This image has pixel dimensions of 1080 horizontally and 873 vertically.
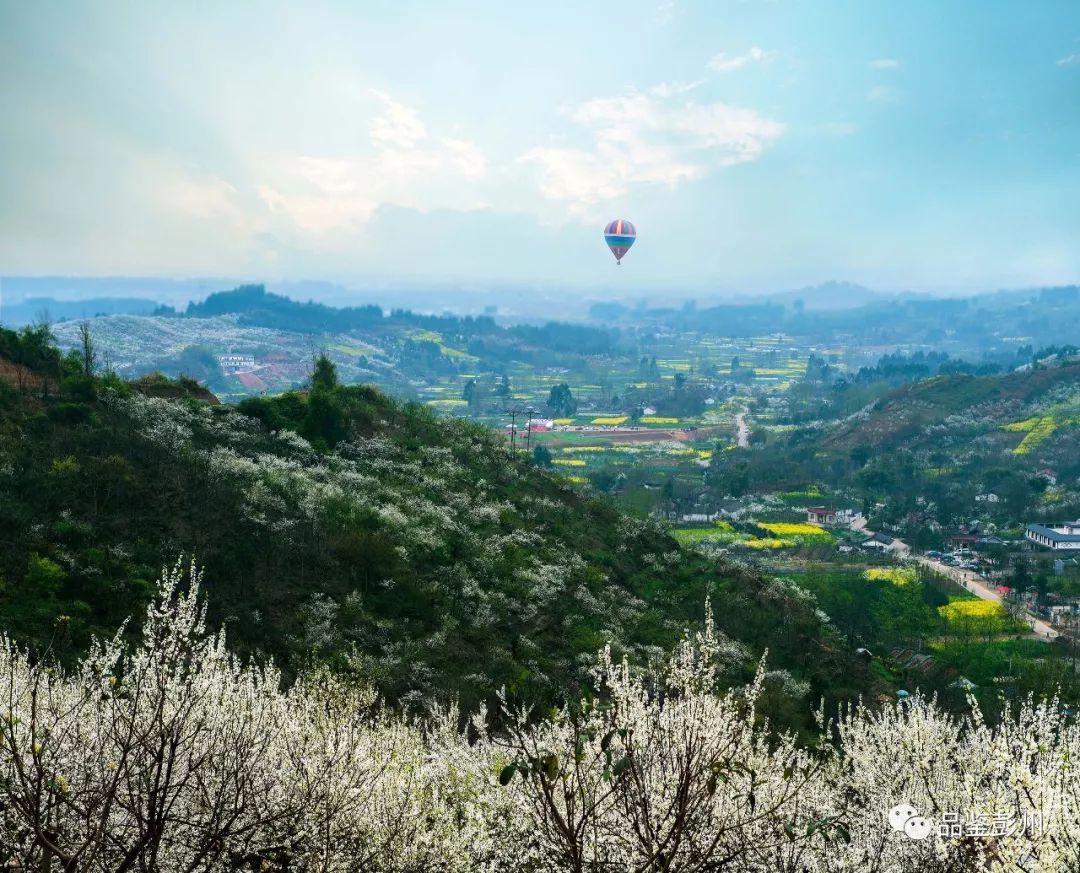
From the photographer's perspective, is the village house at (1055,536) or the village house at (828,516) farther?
the village house at (828,516)

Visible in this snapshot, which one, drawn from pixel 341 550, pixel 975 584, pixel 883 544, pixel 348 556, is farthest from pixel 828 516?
pixel 341 550

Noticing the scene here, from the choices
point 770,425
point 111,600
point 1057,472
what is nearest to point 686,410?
point 770,425

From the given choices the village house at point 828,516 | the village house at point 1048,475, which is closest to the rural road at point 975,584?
the village house at point 828,516

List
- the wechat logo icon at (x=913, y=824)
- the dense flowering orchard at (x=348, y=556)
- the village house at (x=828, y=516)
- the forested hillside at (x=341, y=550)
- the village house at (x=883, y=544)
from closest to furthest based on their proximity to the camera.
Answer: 1. the wechat logo icon at (x=913, y=824)
2. the dense flowering orchard at (x=348, y=556)
3. the forested hillside at (x=341, y=550)
4. the village house at (x=883, y=544)
5. the village house at (x=828, y=516)

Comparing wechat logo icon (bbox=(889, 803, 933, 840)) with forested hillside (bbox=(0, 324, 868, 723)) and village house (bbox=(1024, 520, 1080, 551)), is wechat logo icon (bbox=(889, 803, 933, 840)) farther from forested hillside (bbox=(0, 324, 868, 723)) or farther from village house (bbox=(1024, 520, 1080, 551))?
village house (bbox=(1024, 520, 1080, 551))

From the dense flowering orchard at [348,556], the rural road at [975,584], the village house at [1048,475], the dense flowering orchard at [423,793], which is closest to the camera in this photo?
the dense flowering orchard at [423,793]

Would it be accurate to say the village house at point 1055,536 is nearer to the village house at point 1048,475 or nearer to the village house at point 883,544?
the village house at point 883,544

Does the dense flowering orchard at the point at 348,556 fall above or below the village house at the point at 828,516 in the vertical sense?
above

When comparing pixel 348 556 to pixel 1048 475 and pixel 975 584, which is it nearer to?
pixel 975 584
